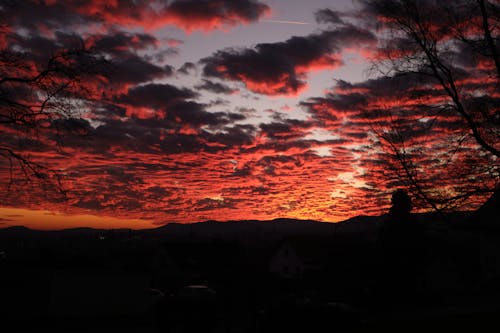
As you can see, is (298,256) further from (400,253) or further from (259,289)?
(259,289)

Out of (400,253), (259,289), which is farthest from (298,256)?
(259,289)

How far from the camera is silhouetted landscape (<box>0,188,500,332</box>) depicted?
24.1 m

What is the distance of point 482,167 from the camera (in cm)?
1427

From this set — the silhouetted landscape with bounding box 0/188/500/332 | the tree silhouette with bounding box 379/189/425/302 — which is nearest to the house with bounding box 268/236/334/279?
the silhouetted landscape with bounding box 0/188/500/332

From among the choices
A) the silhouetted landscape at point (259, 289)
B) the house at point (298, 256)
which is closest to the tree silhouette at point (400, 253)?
the silhouetted landscape at point (259, 289)

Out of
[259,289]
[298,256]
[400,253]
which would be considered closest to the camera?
[259,289]

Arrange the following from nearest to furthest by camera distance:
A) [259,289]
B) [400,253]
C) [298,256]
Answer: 1. [259,289]
2. [400,253]
3. [298,256]

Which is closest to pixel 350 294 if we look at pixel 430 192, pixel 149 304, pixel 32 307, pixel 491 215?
pixel 491 215

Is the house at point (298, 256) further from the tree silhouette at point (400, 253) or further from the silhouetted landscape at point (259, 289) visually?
the tree silhouette at point (400, 253)

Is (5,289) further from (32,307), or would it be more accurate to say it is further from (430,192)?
(430,192)

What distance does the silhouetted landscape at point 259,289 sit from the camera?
24125mm

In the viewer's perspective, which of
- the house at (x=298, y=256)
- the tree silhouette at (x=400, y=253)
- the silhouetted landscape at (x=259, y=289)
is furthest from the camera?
the house at (x=298, y=256)

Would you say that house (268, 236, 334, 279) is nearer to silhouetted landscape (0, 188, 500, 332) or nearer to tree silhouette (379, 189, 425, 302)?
silhouetted landscape (0, 188, 500, 332)

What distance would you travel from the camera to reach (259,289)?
137 feet
